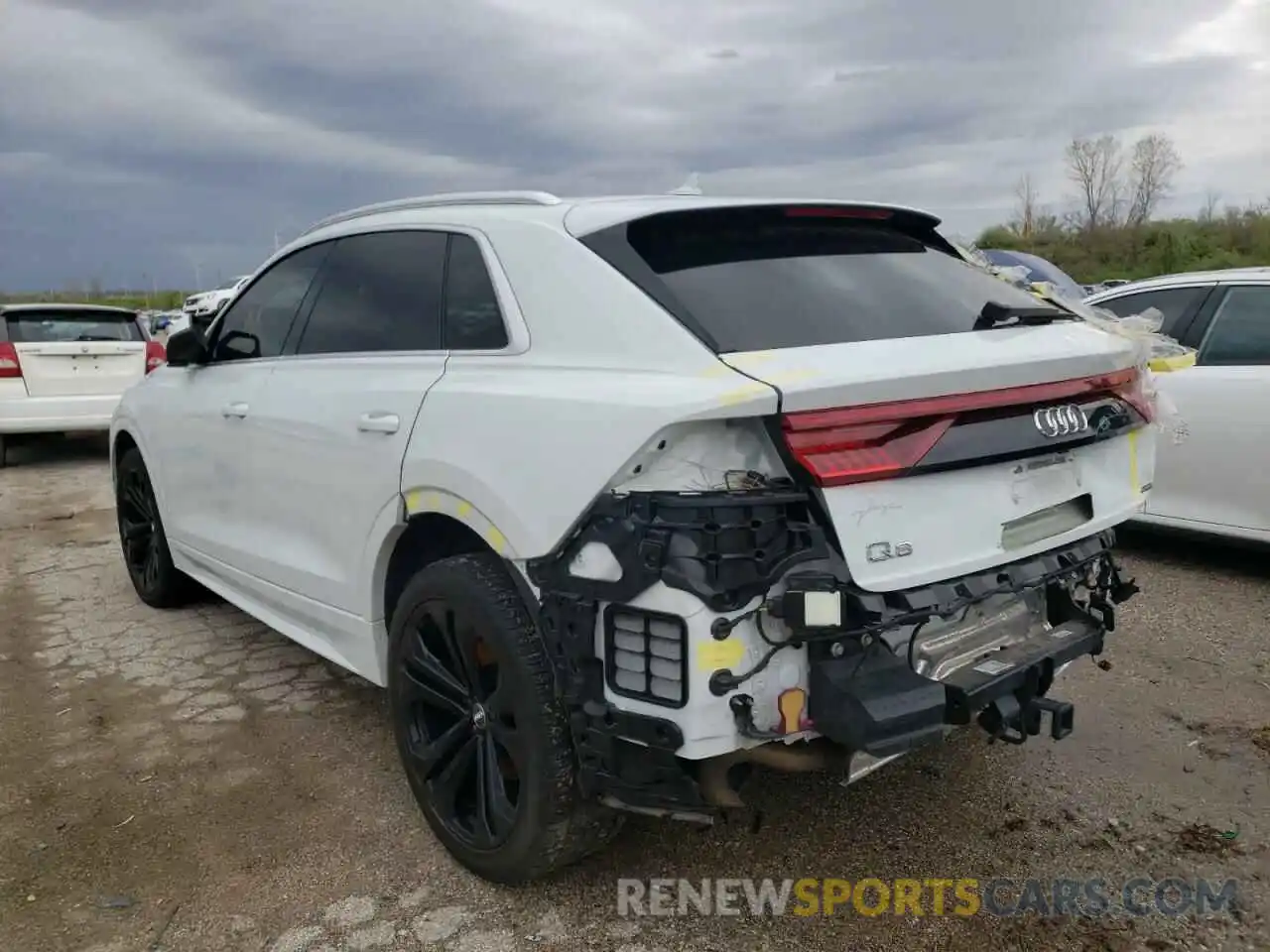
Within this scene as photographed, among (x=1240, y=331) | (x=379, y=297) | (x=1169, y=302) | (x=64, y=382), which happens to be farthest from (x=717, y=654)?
(x=64, y=382)

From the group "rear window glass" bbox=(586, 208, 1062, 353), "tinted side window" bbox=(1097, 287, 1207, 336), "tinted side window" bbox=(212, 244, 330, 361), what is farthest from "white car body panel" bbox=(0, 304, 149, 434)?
"tinted side window" bbox=(1097, 287, 1207, 336)

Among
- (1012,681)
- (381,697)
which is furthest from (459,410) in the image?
(381,697)

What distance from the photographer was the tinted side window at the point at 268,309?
383cm

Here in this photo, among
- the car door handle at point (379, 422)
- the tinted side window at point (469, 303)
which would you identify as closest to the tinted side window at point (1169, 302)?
the tinted side window at point (469, 303)

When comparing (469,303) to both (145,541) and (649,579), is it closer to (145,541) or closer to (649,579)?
(649,579)

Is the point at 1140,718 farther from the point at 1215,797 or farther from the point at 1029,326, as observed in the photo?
the point at 1029,326

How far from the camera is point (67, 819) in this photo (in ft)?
10.3

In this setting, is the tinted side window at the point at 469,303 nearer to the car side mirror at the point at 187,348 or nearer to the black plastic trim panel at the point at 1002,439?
the black plastic trim panel at the point at 1002,439

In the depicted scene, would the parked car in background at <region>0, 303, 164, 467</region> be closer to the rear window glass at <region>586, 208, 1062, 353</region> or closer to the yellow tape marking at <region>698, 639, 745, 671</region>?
the rear window glass at <region>586, 208, 1062, 353</region>

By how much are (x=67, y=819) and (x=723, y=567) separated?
2377 millimetres

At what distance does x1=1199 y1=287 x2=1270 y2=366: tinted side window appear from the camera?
16.8 ft

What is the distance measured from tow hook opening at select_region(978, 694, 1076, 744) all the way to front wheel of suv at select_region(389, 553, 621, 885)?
3.18ft

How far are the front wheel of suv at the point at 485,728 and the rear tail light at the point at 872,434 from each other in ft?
2.63

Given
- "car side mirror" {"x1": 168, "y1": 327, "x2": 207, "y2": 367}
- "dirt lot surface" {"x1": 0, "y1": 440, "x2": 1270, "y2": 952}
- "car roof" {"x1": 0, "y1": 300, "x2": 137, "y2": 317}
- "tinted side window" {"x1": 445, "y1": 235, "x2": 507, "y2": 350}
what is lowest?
"dirt lot surface" {"x1": 0, "y1": 440, "x2": 1270, "y2": 952}
